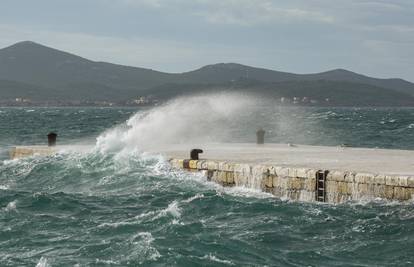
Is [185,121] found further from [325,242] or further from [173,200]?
[325,242]

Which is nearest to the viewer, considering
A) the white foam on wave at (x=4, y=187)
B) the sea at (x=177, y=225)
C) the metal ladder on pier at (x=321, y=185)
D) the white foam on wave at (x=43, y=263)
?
the white foam on wave at (x=43, y=263)

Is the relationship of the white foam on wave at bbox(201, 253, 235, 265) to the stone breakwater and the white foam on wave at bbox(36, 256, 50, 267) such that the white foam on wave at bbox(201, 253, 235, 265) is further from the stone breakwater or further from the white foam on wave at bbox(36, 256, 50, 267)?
the stone breakwater

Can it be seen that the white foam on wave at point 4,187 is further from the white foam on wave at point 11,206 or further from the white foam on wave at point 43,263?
the white foam on wave at point 43,263

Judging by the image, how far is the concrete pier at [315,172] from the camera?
18.9m

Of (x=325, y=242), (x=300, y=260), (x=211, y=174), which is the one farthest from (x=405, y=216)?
(x=211, y=174)

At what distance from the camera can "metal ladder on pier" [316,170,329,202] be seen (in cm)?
1989

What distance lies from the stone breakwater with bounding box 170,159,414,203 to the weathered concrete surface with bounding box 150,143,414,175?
2.79ft

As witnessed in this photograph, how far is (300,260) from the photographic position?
13656 millimetres

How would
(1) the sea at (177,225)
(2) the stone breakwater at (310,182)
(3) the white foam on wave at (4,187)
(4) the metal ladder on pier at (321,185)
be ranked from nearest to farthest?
(1) the sea at (177,225) → (2) the stone breakwater at (310,182) → (4) the metal ladder on pier at (321,185) → (3) the white foam on wave at (4,187)

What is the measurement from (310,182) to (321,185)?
0.41 metres

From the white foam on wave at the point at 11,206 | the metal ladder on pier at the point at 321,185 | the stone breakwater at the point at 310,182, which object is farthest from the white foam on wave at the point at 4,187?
the metal ladder on pier at the point at 321,185

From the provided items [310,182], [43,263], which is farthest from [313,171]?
[43,263]

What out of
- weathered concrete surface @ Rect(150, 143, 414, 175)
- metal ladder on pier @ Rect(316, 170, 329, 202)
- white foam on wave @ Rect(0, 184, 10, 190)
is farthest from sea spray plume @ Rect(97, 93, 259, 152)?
metal ladder on pier @ Rect(316, 170, 329, 202)

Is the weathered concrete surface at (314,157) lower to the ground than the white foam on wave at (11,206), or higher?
higher
